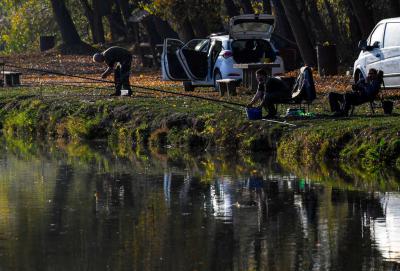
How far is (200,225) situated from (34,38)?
57.2m

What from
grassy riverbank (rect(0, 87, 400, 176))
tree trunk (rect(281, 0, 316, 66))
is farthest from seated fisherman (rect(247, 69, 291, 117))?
tree trunk (rect(281, 0, 316, 66))

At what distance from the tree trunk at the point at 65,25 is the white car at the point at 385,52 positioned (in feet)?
111

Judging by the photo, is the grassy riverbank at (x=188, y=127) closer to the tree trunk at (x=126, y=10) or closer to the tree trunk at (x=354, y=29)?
the tree trunk at (x=354, y=29)

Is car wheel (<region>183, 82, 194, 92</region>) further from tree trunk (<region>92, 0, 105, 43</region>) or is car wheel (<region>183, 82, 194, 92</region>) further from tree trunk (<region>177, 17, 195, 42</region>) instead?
tree trunk (<region>92, 0, 105, 43</region>)

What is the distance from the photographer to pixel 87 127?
97.8 ft

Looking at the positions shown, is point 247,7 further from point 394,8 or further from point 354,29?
point 394,8

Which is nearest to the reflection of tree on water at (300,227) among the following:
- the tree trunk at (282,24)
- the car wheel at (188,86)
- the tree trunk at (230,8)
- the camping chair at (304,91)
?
the camping chair at (304,91)

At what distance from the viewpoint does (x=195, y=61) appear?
35000 millimetres

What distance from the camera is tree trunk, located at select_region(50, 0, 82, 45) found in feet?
203

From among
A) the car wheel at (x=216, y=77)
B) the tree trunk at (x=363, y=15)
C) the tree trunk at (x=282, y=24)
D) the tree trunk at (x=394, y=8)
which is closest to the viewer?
the car wheel at (x=216, y=77)

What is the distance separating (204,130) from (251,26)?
28.9ft

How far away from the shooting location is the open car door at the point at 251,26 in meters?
34.1

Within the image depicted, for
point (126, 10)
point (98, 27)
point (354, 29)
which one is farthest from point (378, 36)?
point (98, 27)

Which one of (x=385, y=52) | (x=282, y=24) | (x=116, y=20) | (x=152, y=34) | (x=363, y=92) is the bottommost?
(x=363, y=92)
